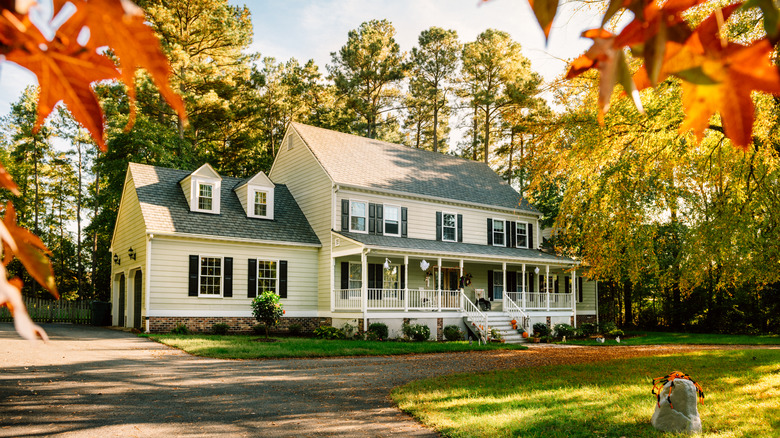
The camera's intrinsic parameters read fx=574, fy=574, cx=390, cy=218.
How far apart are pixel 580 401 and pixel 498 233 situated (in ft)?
69.2

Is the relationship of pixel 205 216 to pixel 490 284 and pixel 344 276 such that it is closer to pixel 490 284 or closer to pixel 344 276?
pixel 344 276

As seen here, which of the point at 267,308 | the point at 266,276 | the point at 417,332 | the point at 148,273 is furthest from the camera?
the point at 266,276

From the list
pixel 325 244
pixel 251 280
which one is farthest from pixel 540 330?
pixel 251 280

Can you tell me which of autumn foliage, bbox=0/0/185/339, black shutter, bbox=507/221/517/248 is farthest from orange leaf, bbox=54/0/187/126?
black shutter, bbox=507/221/517/248

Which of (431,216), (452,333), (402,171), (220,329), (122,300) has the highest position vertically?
(402,171)

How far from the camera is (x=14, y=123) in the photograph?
38156mm

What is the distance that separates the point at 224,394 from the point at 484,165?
86.2ft

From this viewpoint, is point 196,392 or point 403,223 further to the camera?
point 403,223

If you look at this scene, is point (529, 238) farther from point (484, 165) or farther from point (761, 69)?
point (761, 69)

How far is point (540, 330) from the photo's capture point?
24797mm

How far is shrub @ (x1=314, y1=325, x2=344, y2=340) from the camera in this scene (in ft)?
70.1

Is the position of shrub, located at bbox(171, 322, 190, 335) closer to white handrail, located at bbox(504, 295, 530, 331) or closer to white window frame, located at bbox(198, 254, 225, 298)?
white window frame, located at bbox(198, 254, 225, 298)

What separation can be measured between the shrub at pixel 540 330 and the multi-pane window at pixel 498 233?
522 cm

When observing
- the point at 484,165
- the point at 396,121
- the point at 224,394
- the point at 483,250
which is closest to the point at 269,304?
the point at 224,394
